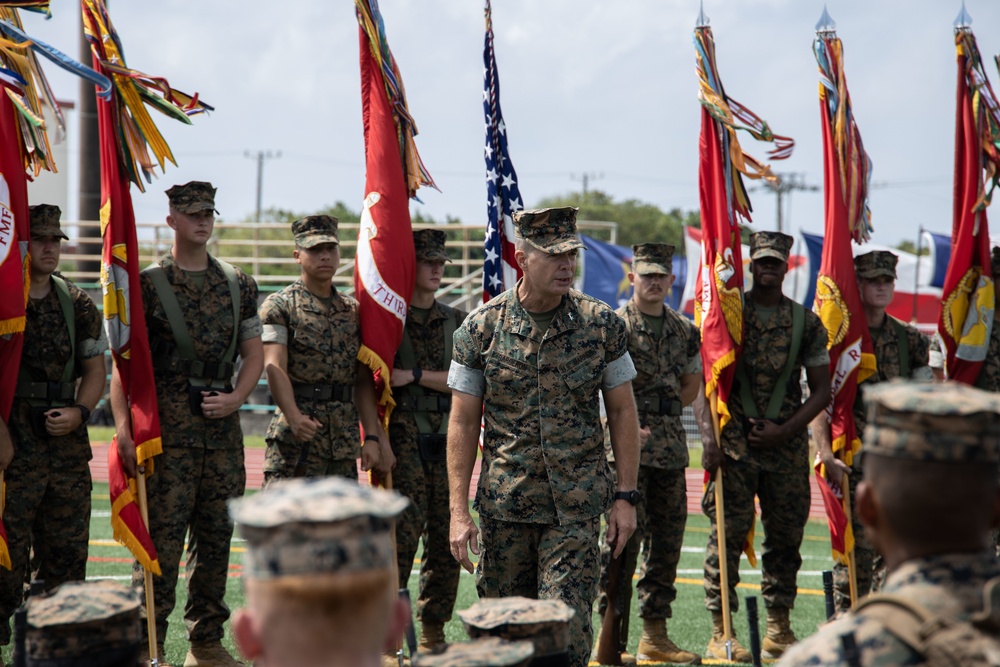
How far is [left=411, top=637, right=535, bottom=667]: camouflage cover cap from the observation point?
270 cm

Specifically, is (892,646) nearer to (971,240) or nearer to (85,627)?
(85,627)

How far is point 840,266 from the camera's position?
8.30 meters

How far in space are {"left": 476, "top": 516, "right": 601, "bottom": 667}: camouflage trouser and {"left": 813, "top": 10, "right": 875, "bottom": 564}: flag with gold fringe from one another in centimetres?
310

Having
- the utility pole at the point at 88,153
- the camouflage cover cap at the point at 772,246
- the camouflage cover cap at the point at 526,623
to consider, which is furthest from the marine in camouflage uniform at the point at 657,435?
the utility pole at the point at 88,153

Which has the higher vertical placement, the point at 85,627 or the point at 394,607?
the point at 394,607

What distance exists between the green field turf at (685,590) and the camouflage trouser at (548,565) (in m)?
2.37

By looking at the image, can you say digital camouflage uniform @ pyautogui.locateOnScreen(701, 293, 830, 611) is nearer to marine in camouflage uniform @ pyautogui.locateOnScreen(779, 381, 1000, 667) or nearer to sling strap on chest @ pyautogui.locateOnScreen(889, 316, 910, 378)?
sling strap on chest @ pyautogui.locateOnScreen(889, 316, 910, 378)

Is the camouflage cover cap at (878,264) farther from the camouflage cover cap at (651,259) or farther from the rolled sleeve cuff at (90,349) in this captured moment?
the rolled sleeve cuff at (90,349)

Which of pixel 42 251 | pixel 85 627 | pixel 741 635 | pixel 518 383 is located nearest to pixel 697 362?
pixel 741 635

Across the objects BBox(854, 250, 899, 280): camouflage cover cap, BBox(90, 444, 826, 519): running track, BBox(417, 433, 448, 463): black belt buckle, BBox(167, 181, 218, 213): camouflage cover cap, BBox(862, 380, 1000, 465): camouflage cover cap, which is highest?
BBox(167, 181, 218, 213): camouflage cover cap

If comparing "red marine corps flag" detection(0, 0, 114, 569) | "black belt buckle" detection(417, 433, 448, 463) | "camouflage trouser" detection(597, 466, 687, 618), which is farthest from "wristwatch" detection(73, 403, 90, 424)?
"camouflage trouser" detection(597, 466, 687, 618)

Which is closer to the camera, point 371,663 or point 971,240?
point 371,663

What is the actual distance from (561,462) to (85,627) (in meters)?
2.79

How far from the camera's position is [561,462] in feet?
17.5
